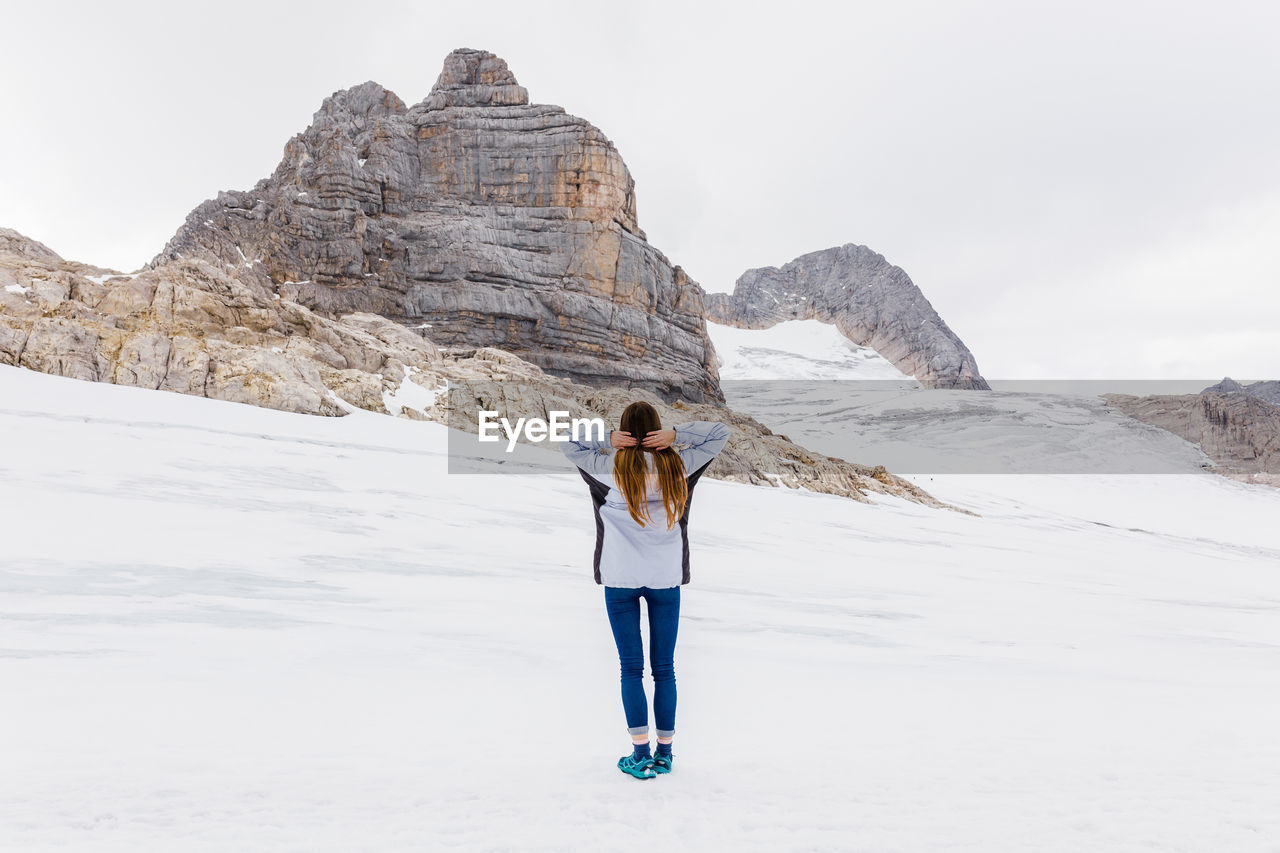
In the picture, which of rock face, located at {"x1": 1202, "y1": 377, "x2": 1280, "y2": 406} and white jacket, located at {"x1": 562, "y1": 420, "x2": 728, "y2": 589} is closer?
white jacket, located at {"x1": 562, "y1": 420, "x2": 728, "y2": 589}

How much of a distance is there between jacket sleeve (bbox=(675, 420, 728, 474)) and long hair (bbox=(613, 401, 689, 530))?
12 cm

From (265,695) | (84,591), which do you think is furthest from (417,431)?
(265,695)

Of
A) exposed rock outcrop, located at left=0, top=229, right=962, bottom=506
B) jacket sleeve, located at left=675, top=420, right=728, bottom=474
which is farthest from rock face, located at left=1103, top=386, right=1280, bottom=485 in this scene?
jacket sleeve, located at left=675, top=420, right=728, bottom=474

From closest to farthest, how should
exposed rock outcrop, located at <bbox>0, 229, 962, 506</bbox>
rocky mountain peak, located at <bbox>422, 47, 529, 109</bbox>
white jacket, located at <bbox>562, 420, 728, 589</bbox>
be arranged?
white jacket, located at <bbox>562, 420, 728, 589</bbox>, exposed rock outcrop, located at <bbox>0, 229, 962, 506</bbox>, rocky mountain peak, located at <bbox>422, 47, 529, 109</bbox>

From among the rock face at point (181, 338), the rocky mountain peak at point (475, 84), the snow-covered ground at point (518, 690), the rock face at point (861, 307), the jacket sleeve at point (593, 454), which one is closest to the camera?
the snow-covered ground at point (518, 690)

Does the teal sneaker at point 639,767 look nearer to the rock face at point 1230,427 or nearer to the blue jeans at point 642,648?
the blue jeans at point 642,648

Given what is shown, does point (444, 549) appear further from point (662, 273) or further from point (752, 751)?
point (662, 273)

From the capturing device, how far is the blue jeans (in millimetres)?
2754

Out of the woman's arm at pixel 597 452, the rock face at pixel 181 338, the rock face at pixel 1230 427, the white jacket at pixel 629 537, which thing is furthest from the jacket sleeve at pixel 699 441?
the rock face at pixel 1230 427

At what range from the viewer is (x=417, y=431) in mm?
16500

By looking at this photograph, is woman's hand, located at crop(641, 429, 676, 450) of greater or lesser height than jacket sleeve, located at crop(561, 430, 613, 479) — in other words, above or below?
above

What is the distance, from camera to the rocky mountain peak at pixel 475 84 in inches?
2169

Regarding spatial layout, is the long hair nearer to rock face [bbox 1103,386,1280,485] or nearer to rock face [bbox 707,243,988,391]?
rock face [bbox 1103,386,1280,485]

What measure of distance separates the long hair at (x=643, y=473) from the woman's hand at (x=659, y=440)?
19 millimetres
